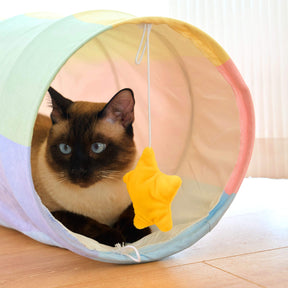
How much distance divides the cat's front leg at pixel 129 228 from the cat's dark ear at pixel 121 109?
0.28m

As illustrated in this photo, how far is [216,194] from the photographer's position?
1.26 m

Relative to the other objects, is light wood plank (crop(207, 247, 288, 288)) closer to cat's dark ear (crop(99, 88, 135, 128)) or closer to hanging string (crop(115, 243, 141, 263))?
hanging string (crop(115, 243, 141, 263))

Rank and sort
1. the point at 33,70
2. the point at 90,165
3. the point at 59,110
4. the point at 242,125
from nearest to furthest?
the point at 33,70 < the point at 242,125 < the point at 90,165 < the point at 59,110

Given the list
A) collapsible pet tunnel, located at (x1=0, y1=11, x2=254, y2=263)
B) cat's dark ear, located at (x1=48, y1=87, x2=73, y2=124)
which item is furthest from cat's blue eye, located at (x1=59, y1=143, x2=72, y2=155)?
collapsible pet tunnel, located at (x1=0, y1=11, x2=254, y2=263)

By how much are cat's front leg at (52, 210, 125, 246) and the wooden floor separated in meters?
0.07

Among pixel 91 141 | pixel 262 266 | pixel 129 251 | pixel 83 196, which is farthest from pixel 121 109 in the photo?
pixel 262 266

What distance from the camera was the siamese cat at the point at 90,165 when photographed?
1287 millimetres

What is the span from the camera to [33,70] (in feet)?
3.04

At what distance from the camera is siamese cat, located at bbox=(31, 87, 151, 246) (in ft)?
4.22

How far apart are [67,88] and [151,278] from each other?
0.94 metres

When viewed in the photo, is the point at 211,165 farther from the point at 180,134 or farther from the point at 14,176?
the point at 14,176

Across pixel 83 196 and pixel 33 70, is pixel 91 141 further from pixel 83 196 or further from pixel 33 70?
pixel 33 70

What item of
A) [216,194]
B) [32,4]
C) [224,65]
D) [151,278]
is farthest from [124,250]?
[32,4]

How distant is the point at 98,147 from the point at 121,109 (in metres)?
0.14
